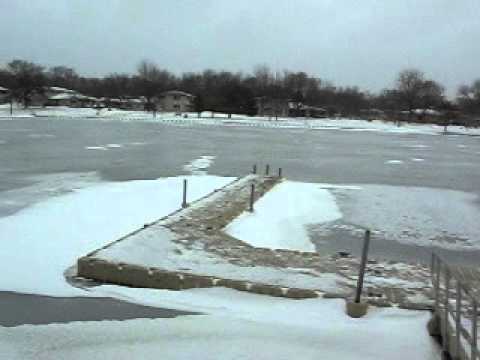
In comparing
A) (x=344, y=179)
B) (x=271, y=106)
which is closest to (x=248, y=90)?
(x=271, y=106)

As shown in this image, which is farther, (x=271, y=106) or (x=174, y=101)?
(x=174, y=101)

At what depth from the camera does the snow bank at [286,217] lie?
34.3 feet

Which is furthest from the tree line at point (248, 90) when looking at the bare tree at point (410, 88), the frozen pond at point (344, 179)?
the frozen pond at point (344, 179)

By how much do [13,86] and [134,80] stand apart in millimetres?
33486

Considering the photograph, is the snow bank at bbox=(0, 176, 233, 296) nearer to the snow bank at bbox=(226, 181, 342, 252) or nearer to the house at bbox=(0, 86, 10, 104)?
the snow bank at bbox=(226, 181, 342, 252)

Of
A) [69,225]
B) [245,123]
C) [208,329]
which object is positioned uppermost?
[208,329]

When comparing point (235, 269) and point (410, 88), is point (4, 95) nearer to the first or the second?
point (410, 88)

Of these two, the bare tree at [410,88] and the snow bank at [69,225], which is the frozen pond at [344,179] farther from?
the bare tree at [410,88]

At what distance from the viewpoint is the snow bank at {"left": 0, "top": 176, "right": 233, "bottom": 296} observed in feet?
23.7

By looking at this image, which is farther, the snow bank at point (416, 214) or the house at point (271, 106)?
the house at point (271, 106)

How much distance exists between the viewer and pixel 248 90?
112312 mm

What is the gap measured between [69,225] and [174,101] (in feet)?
400

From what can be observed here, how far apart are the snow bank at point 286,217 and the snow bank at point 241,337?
4.31 meters

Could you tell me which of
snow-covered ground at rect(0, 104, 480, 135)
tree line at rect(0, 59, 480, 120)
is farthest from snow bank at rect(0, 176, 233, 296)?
tree line at rect(0, 59, 480, 120)
